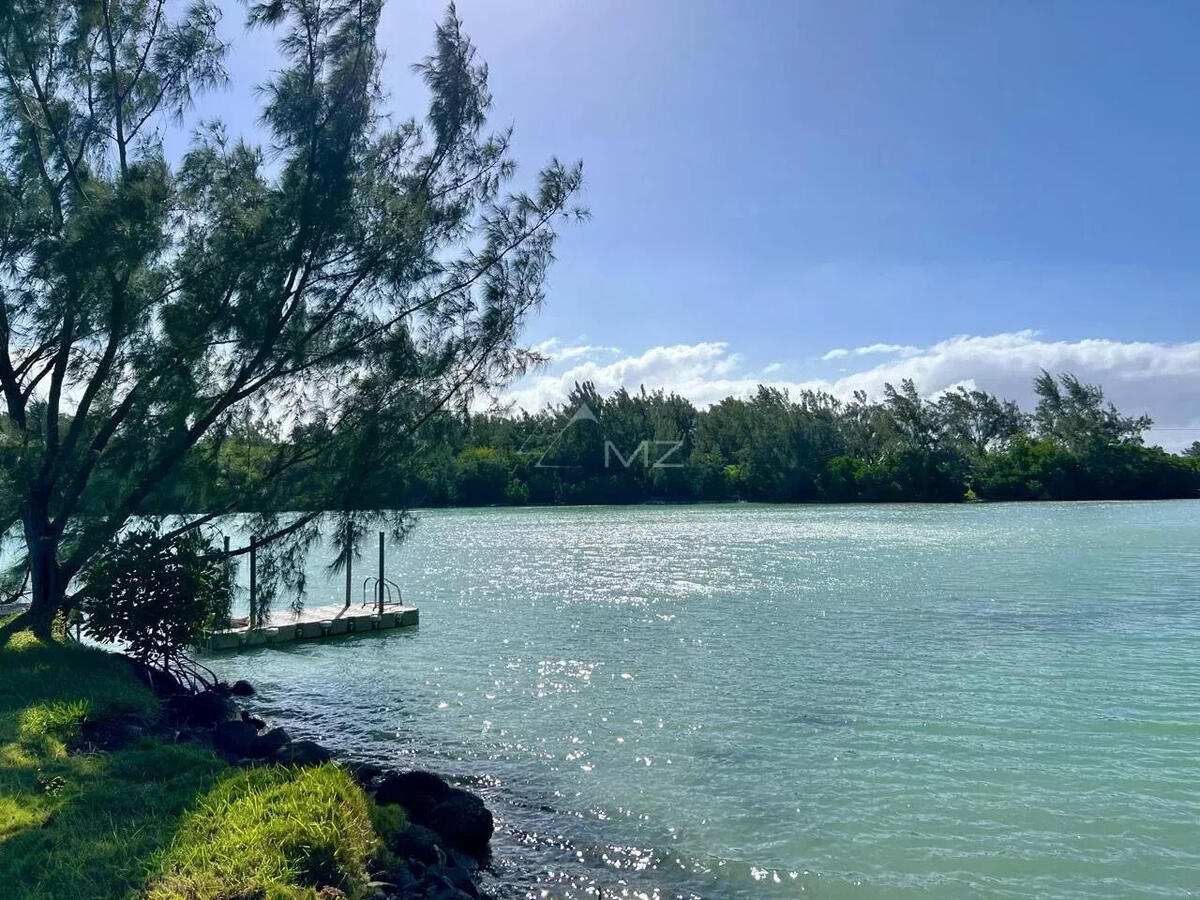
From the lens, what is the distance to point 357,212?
10.4 meters

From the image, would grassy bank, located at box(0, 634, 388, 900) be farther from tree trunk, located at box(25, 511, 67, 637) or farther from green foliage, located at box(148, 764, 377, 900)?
tree trunk, located at box(25, 511, 67, 637)

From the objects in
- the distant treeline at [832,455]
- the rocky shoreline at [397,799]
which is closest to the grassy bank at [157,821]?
the rocky shoreline at [397,799]

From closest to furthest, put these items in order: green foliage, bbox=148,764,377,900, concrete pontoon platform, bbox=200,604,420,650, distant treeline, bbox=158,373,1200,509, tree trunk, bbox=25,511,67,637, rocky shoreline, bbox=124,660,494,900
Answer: green foliage, bbox=148,764,377,900 → rocky shoreline, bbox=124,660,494,900 → tree trunk, bbox=25,511,67,637 → concrete pontoon platform, bbox=200,604,420,650 → distant treeline, bbox=158,373,1200,509

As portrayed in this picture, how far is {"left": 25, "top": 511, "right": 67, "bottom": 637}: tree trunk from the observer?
11680 millimetres

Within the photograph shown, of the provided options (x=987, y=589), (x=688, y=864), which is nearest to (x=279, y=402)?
(x=688, y=864)

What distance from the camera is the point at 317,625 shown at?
2088 cm

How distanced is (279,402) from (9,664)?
4.63 m

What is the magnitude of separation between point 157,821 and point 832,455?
102 meters

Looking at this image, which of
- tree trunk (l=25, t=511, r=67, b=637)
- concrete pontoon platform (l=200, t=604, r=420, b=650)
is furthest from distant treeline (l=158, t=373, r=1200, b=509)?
tree trunk (l=25, t=511, r=67, b=637)

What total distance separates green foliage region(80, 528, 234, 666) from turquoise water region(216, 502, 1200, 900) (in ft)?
8.41

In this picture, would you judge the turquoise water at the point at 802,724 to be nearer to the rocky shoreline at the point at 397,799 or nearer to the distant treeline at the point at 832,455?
the rocky shoreline at the point at 397,799

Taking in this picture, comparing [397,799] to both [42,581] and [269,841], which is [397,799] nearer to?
[269,841]

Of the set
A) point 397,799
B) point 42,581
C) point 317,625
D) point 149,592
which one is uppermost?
point 42,581

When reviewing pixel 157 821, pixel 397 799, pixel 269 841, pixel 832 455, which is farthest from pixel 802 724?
pixel 832 455
